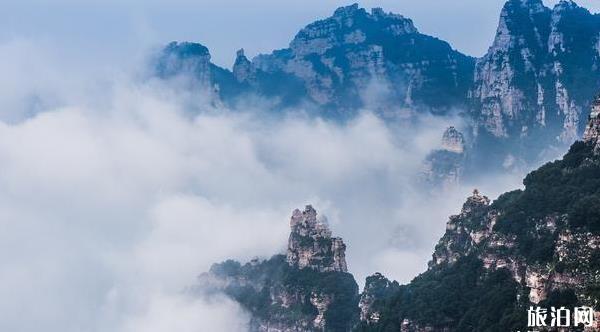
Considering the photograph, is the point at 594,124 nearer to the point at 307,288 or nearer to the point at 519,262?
the point at 519,262

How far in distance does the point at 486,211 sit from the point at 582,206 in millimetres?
29083

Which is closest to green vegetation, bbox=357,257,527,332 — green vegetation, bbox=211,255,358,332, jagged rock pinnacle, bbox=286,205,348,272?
green vegetation, bbox=211,255,358,332

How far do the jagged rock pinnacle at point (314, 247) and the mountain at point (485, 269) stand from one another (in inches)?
6.5

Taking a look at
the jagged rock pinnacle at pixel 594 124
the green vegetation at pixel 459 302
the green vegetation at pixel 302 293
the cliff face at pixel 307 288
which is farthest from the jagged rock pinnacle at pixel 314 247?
the jagged rock pinnacle at pixel 594 124

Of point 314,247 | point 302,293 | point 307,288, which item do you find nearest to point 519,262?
point 307,288

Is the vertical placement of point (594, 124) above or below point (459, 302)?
above

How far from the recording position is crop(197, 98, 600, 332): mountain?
70438 mm

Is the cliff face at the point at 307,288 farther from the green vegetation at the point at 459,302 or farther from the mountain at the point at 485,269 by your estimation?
the green vegetation at the point at 459,302

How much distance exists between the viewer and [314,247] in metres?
139

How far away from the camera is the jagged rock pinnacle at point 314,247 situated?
13788 cm

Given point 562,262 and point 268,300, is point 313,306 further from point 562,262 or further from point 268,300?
point 562,262

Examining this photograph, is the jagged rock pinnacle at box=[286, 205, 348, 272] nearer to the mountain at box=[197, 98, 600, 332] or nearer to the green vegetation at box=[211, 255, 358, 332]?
the mountain at box=[197, 98, 600, 332]

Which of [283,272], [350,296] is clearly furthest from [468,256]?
[283,272]

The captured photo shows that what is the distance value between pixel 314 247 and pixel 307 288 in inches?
300
